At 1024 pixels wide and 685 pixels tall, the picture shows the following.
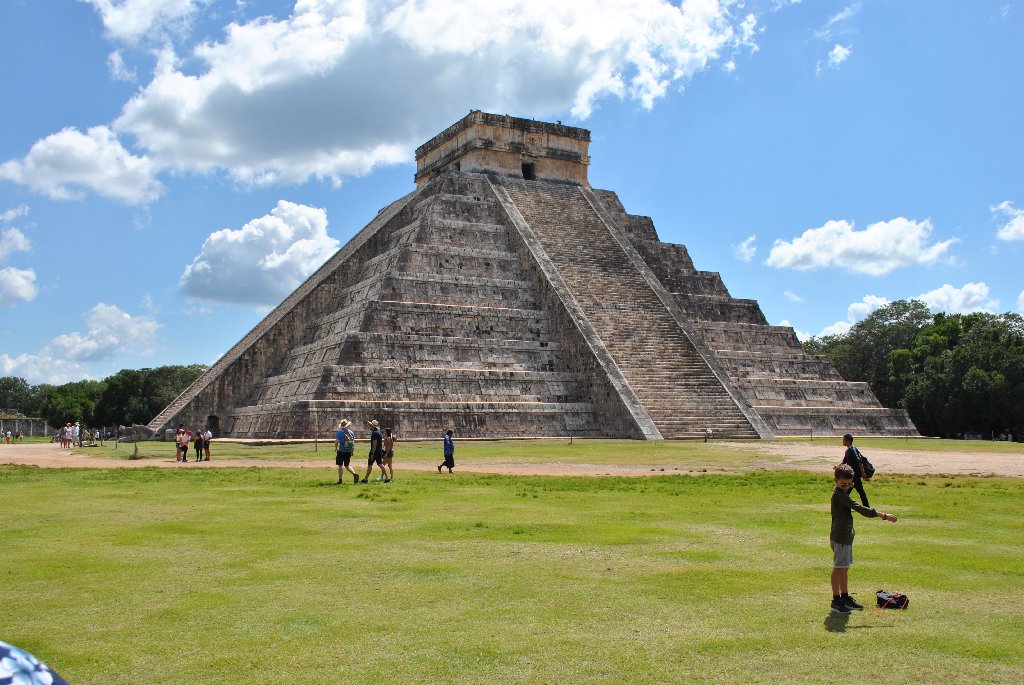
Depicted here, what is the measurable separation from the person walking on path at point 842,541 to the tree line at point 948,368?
39382 mm

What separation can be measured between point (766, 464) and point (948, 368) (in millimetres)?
28907

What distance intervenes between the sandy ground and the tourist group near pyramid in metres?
5.75

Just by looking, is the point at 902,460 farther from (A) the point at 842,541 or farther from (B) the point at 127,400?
(B) the point at 127,400

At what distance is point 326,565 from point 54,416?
237 ft

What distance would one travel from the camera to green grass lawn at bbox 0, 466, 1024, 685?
5.27 metres

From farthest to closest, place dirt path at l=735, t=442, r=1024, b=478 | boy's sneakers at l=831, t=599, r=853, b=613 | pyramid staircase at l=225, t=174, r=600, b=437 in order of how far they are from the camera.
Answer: pyramid staircase at l=225, t=174, r=600, b=437
dirt path at l=735, t=442, r=1024, b=478
boy's sneakers at l=831, t=599, r=853, b=613

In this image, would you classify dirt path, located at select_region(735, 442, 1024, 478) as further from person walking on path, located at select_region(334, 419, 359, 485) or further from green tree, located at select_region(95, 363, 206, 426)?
green tree, located at select_region(95, 363, 206, 426)

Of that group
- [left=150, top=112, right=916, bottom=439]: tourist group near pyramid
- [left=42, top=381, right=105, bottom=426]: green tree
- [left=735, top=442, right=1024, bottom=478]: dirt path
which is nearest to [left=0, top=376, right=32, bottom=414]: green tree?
[left=42, top=381, right=105, bottom=426]: green tree

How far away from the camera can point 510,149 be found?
39.3 meters

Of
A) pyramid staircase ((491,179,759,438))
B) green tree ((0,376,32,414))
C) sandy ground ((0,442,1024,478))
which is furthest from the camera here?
green tree ((0,376,32,414))

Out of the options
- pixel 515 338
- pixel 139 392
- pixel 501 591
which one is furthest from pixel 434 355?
pixel 139 392

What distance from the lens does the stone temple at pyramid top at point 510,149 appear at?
38812 mm

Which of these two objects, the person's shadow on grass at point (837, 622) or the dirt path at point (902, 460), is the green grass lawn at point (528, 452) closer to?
the dirt path at point (902, 460)

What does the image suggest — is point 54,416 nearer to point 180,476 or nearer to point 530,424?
point 530,424
